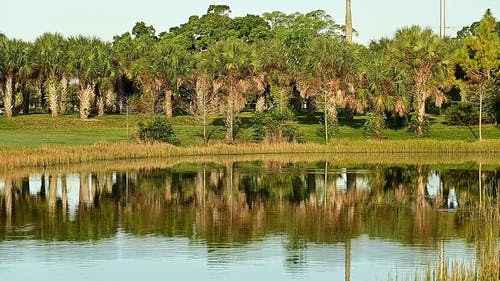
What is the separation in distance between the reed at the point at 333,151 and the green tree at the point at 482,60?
8.10 metres

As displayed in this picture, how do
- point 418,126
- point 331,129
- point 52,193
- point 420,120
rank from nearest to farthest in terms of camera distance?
point 52,193 < point 331,129 < point 418,126 < point 420,120

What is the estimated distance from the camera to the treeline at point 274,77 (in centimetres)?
7200

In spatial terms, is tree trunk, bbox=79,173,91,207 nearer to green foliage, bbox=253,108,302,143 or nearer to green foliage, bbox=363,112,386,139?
green foliage, bbox=253,108,302,143

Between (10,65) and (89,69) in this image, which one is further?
A: (10,65)

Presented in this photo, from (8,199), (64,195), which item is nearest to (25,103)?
(64,195)

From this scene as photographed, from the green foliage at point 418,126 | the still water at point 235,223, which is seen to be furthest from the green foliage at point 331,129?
the still water at point 235,223

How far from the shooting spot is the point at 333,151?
64875 millimetres

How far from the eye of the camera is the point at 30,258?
2494 cm

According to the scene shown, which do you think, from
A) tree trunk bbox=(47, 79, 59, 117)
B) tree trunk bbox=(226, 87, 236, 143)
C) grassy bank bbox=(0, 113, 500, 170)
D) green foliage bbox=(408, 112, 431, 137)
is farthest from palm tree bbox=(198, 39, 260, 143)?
tree trunk bbox=(47, 79, 59, 117)

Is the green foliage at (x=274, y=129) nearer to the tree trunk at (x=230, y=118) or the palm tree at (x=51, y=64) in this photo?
the tree trunk at (x=230, y=118)

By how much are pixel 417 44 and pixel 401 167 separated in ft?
71.0

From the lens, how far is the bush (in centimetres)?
6406

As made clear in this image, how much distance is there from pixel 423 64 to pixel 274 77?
45.8 feet

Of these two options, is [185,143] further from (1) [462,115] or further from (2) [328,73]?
(1) [462,115]
